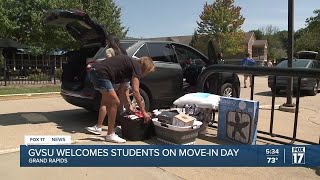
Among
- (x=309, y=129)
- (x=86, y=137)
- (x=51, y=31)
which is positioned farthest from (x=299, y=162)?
(x=51, y=31)

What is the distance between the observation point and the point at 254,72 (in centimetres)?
636

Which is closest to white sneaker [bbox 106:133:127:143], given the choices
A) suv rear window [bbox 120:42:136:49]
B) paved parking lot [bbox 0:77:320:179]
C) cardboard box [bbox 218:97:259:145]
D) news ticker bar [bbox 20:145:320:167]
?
paved parking lot [bbox 0:77:320:179]

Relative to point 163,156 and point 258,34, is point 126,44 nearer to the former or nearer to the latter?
point 163,156

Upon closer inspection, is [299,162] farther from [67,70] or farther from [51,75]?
[51,75]

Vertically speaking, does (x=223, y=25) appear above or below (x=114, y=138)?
above

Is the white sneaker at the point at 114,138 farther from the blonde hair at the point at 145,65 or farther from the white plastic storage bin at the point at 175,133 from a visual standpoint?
the blonde hair at the point at 145,65

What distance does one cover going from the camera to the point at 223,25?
1865 inches

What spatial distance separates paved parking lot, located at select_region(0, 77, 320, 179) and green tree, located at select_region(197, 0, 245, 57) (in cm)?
3582

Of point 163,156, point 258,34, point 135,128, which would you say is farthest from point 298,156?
point 258,34

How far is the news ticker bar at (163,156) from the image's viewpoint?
481 centimetres

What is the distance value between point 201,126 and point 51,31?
2010 cm

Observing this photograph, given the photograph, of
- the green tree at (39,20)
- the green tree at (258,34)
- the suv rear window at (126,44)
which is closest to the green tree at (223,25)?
the green tree at (39,20)

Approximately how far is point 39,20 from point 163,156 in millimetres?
21748

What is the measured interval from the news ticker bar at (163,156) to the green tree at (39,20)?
19645 mm
